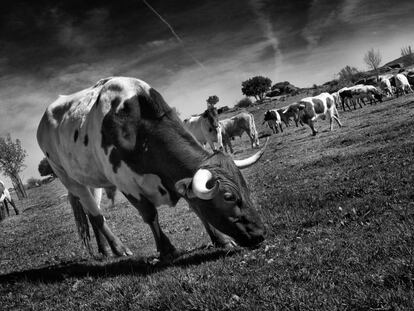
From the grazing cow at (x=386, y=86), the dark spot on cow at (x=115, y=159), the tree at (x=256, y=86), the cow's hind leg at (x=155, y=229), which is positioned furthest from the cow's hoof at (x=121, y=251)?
the tree at (x=256, y=86)

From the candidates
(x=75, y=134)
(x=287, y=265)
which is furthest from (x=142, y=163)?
(x=287, y=265)

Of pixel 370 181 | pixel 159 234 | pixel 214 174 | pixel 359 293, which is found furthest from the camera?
pixel 370 181

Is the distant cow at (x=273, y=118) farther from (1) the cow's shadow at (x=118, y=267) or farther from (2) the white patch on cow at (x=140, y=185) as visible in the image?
(2) the white patch on cow at (x=140, y=185)

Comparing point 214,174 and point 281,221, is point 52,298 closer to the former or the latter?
point 214,174

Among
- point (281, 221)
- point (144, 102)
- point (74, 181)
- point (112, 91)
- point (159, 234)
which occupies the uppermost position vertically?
point (112, 91)

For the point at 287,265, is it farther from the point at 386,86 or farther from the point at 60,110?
the point at 386,86

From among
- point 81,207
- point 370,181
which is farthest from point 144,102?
point 370,181

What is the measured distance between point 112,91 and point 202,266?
3.96 m

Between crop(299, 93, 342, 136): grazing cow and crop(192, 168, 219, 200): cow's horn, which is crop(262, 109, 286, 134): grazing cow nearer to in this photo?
crop(299, 93, 342, 136): grazing cow

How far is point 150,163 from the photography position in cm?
609

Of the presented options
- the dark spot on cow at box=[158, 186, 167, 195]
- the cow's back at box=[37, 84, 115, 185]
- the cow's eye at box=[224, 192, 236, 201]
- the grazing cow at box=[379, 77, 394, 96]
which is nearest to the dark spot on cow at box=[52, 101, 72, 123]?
the cow's back at box=[37, 84, 115, 185]

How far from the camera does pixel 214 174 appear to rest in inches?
210

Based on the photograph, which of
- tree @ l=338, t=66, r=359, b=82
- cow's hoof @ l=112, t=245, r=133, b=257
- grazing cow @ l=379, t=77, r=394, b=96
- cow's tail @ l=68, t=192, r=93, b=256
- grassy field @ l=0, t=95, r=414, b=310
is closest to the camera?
grassy field @ l=0, t=95, r=414, b=310

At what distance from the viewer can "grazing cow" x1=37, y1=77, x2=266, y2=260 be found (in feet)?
17.2
